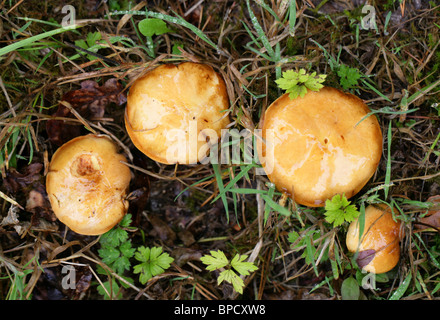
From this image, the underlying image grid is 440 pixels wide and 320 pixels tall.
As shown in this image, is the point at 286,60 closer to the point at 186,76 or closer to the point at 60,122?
the point at 186,76

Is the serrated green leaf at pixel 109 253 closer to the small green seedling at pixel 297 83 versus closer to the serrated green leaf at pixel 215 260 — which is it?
the serrated green leaf at pixel 215 260

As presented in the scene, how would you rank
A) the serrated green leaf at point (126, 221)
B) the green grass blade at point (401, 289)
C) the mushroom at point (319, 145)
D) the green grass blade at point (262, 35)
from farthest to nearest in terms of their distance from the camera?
the serrated green leaf at point (126, 221) < the green grass blade at point (401, 289) < the green grass blade at point (262, 35) < the mushroom at point (319, 145)

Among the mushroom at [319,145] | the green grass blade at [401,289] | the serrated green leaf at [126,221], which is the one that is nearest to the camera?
the mushroom at [319,145]

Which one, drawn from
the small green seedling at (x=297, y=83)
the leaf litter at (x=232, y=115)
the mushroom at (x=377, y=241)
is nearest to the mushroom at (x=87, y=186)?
the leaf litter at (x=232, y=115)

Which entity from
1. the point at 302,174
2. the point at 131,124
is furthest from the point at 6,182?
the point at 302,174

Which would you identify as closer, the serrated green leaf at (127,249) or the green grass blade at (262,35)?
the green grass blade at (262,35)

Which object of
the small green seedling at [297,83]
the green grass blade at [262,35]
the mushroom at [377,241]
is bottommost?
the mushroom at [377,241]

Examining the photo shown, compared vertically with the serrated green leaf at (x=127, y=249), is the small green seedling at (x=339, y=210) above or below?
above
